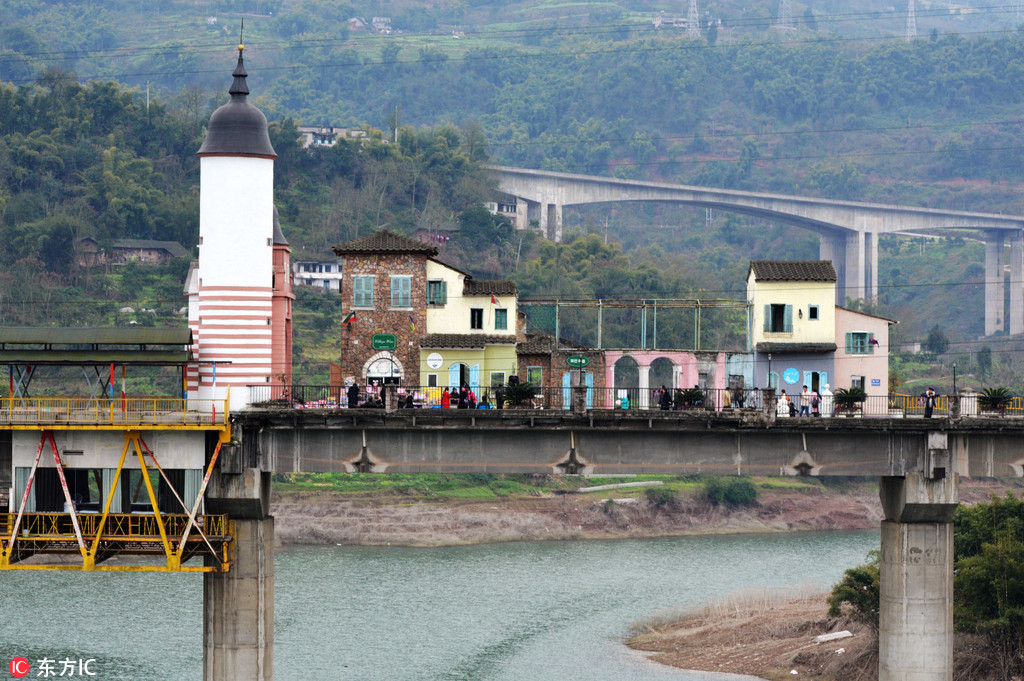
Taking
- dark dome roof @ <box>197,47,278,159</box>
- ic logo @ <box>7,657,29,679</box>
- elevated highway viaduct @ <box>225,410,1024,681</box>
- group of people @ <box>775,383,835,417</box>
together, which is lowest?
ic logo @ <box>7,657,29,679</box>

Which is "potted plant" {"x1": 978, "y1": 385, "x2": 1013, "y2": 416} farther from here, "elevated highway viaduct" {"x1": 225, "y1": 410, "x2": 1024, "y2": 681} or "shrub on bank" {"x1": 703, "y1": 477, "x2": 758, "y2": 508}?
"shrub on bank" {"x1": 703, "y1": 477, "x2": 758, "y2": 508}

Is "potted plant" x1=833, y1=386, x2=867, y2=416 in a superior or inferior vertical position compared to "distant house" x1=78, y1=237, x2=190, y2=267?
inferior

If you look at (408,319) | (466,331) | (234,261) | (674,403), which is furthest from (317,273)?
(674,403)

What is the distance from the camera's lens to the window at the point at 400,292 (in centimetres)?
7806

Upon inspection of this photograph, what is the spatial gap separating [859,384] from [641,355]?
45.8 ft

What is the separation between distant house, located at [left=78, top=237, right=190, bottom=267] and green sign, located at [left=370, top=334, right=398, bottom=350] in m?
106

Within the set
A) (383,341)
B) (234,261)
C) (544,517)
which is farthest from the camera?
(544,517)

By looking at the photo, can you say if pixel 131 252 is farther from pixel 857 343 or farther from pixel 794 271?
pixel 857 343

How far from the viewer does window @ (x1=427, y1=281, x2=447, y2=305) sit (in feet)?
262

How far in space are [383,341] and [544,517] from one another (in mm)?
60754

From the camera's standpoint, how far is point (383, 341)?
253 ft

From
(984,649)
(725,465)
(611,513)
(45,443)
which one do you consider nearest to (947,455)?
(725,465)

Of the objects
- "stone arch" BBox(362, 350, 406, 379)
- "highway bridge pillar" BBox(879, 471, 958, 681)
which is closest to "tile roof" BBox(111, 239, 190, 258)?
"stone arch" BBox(362, 350, 406, 379)

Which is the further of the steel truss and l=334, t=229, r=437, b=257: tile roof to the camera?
l=334, t=229, r=437, b=257: tile roof
